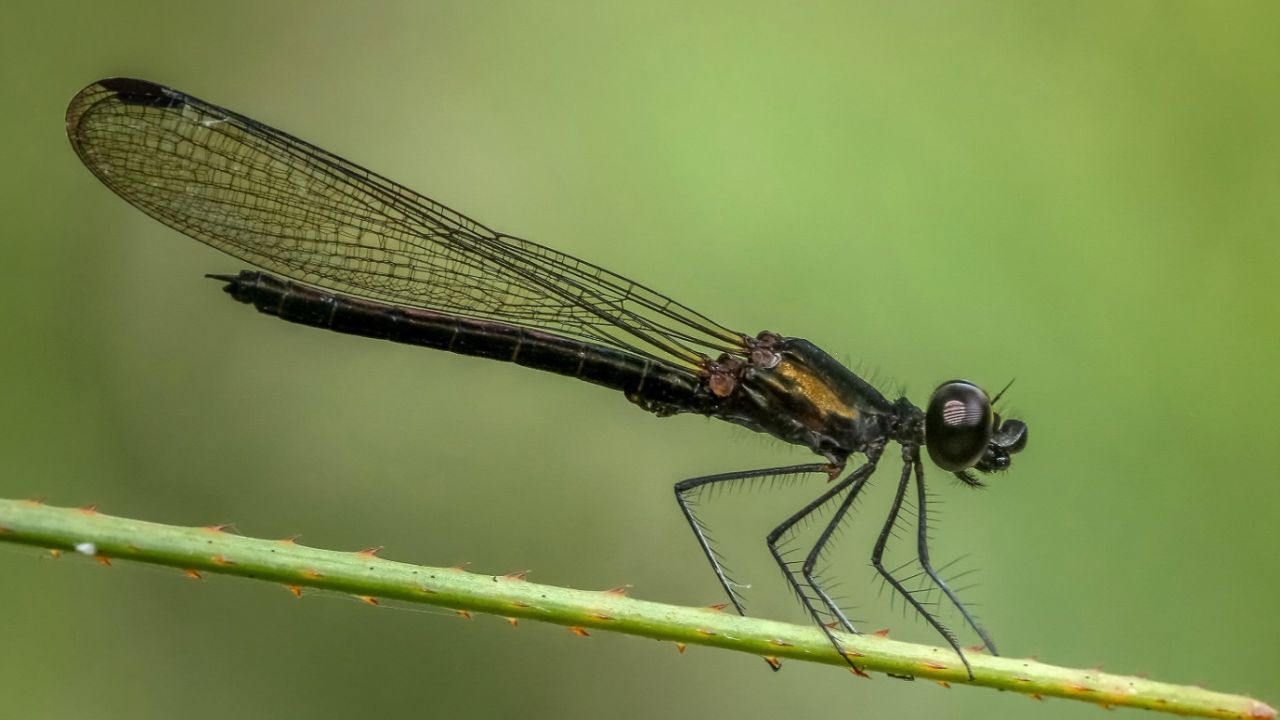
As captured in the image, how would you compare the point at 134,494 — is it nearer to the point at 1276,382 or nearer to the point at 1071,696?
the point at 1071,696

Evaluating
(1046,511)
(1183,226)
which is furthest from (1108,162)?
(1046,511)

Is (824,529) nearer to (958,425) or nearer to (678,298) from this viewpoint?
(958,425)

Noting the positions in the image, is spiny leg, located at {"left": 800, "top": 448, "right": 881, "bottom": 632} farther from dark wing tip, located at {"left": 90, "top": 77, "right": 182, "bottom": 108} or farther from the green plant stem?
dark wing tip, located at {"left": 90, "top": 77, "right": 182, "bottom": 108}

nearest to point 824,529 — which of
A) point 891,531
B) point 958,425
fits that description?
point 891,531

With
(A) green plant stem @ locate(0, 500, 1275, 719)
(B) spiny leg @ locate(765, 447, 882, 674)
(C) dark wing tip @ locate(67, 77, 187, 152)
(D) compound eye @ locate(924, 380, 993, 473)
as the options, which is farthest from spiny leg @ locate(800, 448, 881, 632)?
(C) dark wing tip @ locate(67, 77, 187, 152)

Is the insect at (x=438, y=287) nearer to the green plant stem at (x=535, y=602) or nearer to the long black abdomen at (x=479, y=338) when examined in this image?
the long black abdomen at (x=479, y=338)

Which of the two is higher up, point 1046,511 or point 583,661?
point 1046,511
